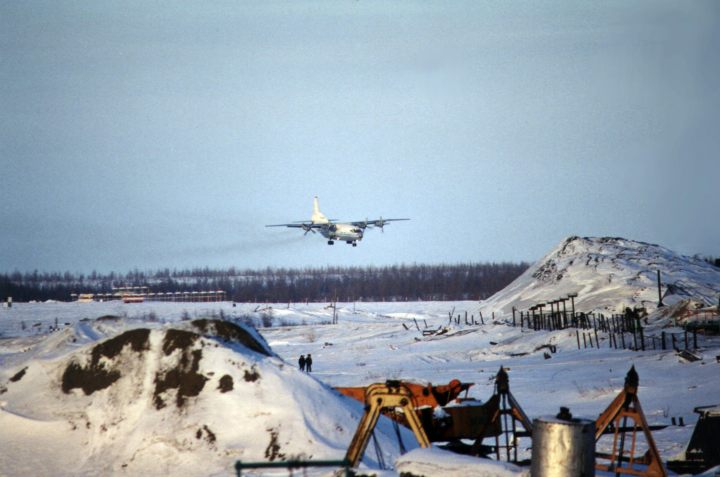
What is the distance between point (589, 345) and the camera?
41.0m

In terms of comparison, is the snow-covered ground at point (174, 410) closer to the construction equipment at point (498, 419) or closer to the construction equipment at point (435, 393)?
the construction equipment at point (498, 419)

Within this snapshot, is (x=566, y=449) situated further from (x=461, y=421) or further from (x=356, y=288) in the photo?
(x=356, y=288)

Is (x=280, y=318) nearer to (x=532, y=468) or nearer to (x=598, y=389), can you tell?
(x=598, y=389)

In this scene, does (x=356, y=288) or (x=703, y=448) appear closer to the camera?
(x=703, y=448)

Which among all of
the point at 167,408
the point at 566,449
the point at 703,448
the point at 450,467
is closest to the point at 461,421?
the point at 703,448

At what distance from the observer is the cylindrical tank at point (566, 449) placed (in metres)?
8.63

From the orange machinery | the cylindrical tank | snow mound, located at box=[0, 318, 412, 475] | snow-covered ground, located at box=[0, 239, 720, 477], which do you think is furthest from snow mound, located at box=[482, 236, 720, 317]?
the cylindrical tank

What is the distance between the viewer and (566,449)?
340 inches

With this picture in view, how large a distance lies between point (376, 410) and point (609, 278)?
186 ft

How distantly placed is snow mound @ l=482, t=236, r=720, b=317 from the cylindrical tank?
164ft

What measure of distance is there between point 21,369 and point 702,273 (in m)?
61.6

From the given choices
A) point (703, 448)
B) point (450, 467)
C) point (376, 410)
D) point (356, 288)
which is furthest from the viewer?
point (356, 288)

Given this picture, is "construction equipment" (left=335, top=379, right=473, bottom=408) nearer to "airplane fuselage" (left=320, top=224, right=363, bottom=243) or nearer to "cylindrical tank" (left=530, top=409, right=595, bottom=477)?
"cylindrical tank" (left=530, top=409, right=595, bottom=477)

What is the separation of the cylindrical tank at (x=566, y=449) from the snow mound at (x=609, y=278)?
50.0m
